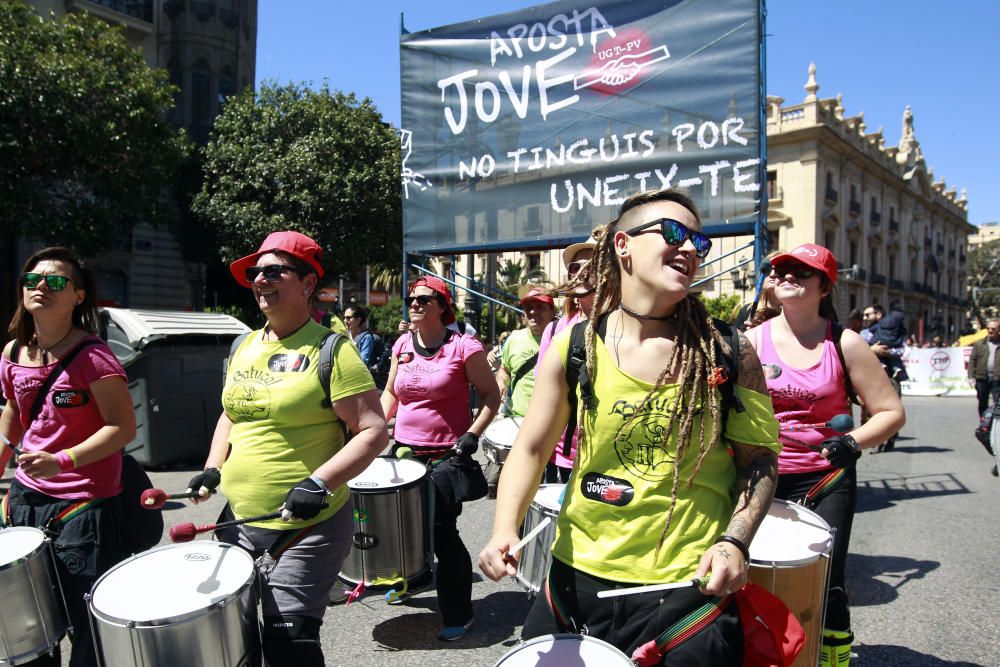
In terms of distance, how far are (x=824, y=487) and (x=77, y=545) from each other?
3060mm

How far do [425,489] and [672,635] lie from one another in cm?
239

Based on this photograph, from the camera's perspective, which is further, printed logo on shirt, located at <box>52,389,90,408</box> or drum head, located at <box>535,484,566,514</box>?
drum head, located at <box>535,484,566,514</box>

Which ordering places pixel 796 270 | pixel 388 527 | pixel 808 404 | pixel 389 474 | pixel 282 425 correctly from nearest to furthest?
pixel 282 425 → pixel 808 404 → pixel 796 270 → pixel 388 527 → pixel 389 474

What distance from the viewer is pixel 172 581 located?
2238 mm

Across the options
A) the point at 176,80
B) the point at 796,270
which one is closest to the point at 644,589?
the point at 796,270

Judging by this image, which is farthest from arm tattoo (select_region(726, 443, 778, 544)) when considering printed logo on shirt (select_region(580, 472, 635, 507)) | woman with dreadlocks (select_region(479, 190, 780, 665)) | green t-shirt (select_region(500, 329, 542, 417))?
green t-shirt (select_region(500, 329, 542, 417))

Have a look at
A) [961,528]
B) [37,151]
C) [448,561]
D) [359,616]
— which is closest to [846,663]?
[448,561]

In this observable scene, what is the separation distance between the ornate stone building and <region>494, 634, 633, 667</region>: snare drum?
29717 millimetres

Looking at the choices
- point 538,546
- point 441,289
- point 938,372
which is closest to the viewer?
point 538,546

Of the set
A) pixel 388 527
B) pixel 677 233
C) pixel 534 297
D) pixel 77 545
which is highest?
pixel 677 233

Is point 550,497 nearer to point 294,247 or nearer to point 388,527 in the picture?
point 388,527

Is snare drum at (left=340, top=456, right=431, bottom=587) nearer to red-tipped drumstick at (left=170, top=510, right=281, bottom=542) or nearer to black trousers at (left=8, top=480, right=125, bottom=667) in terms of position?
black trousers at (left=8, top=480, right=125, bottom=667)

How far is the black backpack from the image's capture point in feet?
6.09

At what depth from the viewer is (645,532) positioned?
1.78m
